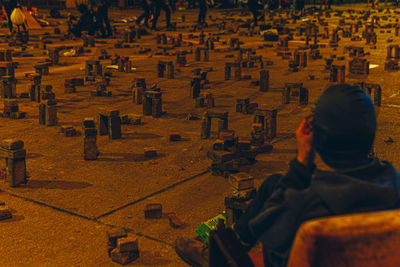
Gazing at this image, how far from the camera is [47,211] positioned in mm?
4664

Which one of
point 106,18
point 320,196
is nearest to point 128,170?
point 320,196

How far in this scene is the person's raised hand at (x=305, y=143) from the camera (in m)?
2.24

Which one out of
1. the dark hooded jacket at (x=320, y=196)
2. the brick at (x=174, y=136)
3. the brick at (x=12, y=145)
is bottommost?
the brick at (x=174, y=136)

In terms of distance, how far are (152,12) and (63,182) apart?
1680cm

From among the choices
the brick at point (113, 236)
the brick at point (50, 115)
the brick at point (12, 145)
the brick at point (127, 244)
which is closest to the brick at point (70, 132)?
the brick at point (50, 115)

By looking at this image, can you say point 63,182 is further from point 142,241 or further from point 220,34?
point 220,34

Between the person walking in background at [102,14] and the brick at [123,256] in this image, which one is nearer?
the brick at [123,256]

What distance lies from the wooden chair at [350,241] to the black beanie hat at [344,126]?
0.80 feet

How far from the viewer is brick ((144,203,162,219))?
4.52 m

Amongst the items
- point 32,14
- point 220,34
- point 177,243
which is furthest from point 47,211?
point 32,14

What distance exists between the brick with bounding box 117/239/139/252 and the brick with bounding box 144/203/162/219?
24.8 inches

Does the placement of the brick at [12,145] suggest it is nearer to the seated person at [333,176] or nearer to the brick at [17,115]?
the brick at [17,115]

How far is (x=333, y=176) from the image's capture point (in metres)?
2.13

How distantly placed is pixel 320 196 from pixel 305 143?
24 cm
